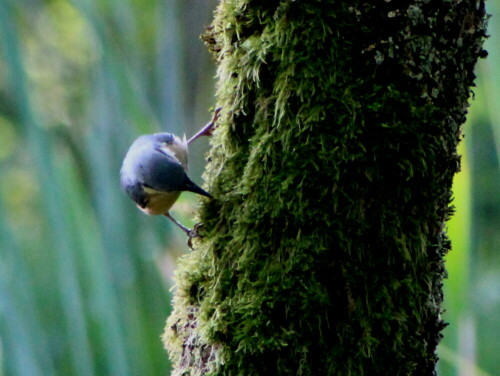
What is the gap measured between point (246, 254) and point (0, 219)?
3.03 ft

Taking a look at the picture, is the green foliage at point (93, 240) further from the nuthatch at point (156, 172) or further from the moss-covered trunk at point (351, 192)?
the moss-covered trunk at point (351, 192)

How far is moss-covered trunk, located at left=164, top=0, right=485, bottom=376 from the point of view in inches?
43.4

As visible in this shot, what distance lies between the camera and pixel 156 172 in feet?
6.61

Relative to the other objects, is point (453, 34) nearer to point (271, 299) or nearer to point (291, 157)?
point (291, 157)

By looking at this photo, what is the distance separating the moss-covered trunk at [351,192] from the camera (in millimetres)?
1102

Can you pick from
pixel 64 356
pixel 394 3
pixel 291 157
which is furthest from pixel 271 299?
pixel 64 356

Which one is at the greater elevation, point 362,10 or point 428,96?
point 362,10

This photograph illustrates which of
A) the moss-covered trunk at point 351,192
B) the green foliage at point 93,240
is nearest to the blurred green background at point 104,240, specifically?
the green foliage at point 93,240

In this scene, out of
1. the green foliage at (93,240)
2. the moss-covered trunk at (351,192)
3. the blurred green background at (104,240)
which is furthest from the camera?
the green foliage at (93,240)

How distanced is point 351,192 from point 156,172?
102 centimetres

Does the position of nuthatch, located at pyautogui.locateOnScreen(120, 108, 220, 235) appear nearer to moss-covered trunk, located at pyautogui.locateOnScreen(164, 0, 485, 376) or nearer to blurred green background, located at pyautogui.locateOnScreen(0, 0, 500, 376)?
blurred green background, located at pyautogui.locateOnScreen(0, 0, 500, 376)

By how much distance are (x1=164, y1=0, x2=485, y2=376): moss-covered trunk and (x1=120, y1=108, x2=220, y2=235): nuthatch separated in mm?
763

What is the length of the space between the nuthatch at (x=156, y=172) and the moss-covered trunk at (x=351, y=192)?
76 centimetres

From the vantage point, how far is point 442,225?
1188mm
